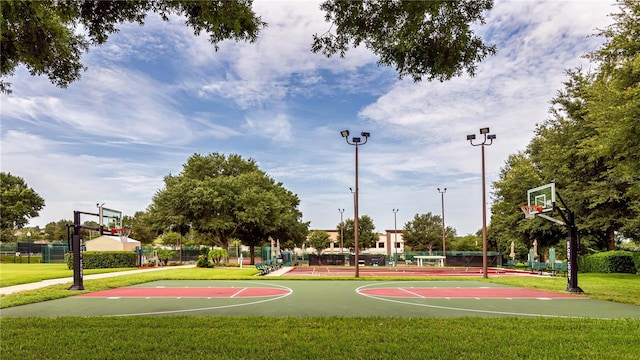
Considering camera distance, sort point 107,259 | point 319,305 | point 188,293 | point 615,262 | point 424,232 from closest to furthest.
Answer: point 319,305 < point 188,293 < point 615,262 < point 107,259 < point 424,232

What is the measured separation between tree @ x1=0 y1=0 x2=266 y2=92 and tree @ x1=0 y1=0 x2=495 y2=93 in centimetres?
1

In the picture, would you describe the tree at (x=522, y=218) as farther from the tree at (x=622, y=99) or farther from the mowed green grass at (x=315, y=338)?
the mowed green grass at (x=315, y=338)

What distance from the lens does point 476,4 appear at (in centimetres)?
579

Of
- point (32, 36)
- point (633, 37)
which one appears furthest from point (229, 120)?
point (633, 37)

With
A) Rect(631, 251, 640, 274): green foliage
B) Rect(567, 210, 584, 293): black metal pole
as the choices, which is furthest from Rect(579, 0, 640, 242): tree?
Rect(631, 251, 640, 274): green foliage

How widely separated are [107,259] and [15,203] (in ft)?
98.7

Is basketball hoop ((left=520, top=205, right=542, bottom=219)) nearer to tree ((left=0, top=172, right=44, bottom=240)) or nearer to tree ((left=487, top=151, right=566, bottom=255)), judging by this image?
tree ((left=487, top=151, right=566, bottom=255))

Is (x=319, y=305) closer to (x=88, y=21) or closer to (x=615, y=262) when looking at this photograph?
(x=88, y=21)

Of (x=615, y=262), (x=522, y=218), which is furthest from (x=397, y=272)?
(x=615, y=262)

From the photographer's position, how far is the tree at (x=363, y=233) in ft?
207

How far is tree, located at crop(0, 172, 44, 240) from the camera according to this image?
4738 centimetres

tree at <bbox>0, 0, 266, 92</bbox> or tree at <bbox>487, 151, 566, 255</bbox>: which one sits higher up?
tree at <bbox>0, 0, 266, 92</bbox>

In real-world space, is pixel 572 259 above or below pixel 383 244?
above

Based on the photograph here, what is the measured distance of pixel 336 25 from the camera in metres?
6.21
